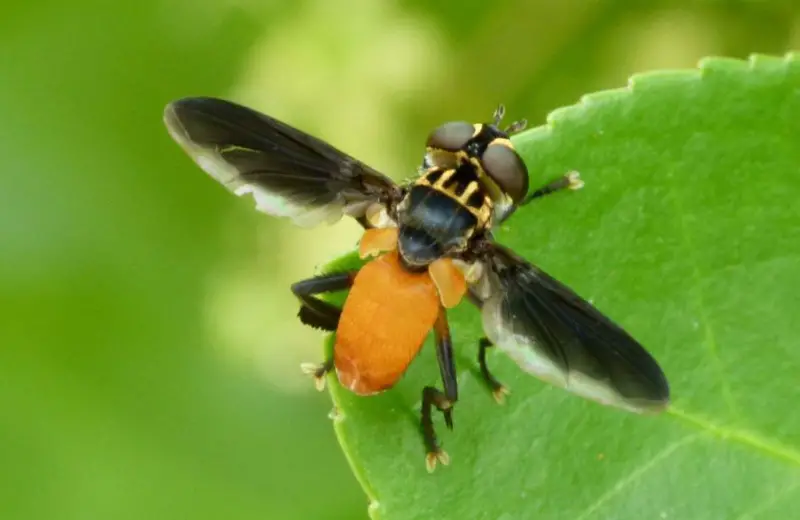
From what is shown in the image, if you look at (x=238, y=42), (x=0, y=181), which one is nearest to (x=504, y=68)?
(x=238, y=42)

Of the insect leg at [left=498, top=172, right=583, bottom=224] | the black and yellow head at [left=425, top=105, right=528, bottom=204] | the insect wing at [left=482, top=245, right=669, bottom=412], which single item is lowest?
the insect wing at [left=482, top=245, right=669, bottom=412]

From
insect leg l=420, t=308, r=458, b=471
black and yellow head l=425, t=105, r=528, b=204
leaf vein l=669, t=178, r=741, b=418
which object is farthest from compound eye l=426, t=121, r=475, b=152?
leaf vein l=669, t=178, r=741, b=418

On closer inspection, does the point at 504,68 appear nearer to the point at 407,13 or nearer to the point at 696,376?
the point at 407,13

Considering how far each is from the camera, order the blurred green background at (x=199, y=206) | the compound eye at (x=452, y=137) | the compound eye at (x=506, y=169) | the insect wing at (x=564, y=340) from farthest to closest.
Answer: the blurred green background at (x=199, y=206)
the compound eye at (x=452, y=137)
the compound eye at (x=506, y=169)
the insect wing at (x=564, y=340)

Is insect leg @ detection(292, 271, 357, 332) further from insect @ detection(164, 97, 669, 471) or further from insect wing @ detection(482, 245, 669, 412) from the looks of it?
insect wing @ detection(482, 245, 669, 412)

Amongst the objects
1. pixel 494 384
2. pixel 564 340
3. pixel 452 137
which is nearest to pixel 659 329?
pixel 564 340

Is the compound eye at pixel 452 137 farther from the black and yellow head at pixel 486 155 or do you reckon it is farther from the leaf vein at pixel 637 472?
the leaf vein at pixel 637 472

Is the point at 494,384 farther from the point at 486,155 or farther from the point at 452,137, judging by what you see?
the point at 452,137

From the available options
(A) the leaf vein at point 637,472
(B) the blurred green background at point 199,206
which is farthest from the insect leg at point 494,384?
(B) the blurred green background at point 199,206
